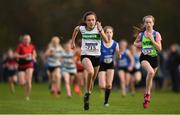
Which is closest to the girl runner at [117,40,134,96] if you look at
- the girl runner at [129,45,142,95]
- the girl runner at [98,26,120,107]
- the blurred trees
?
the girl runner at [129,45,142,95]

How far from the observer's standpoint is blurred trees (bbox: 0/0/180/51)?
188 feet

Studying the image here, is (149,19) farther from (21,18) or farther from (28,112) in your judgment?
(21,18)

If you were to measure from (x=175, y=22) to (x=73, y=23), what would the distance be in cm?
1018

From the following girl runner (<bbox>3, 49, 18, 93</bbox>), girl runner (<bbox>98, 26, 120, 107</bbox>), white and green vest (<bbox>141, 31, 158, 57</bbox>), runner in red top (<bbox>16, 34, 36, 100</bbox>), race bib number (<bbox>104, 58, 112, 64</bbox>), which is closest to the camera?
white and green vest (<bbox>141, 31, 158, 57</bbox>)

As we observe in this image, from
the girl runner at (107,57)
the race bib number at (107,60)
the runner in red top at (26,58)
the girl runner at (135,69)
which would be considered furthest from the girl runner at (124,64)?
the race bib number at (107,60)

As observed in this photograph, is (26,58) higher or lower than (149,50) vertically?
higher

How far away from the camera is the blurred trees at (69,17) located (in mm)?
57281

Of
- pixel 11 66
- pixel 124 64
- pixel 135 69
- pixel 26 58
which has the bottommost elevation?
pixel 26 58

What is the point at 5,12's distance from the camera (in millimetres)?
65625

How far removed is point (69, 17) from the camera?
66.1 m

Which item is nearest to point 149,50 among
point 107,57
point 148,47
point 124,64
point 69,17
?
point 148,47

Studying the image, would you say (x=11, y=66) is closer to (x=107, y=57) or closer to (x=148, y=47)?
(x=107, y=57)

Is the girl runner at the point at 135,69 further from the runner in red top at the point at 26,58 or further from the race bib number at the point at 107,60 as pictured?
the race bib number at the point at 107,60

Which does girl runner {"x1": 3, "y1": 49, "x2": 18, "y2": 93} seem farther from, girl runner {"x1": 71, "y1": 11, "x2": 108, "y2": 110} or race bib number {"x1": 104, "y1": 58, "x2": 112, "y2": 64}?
girl runner {"x1": 71, "y1": 11, "x2": 108, "y2": 110}
